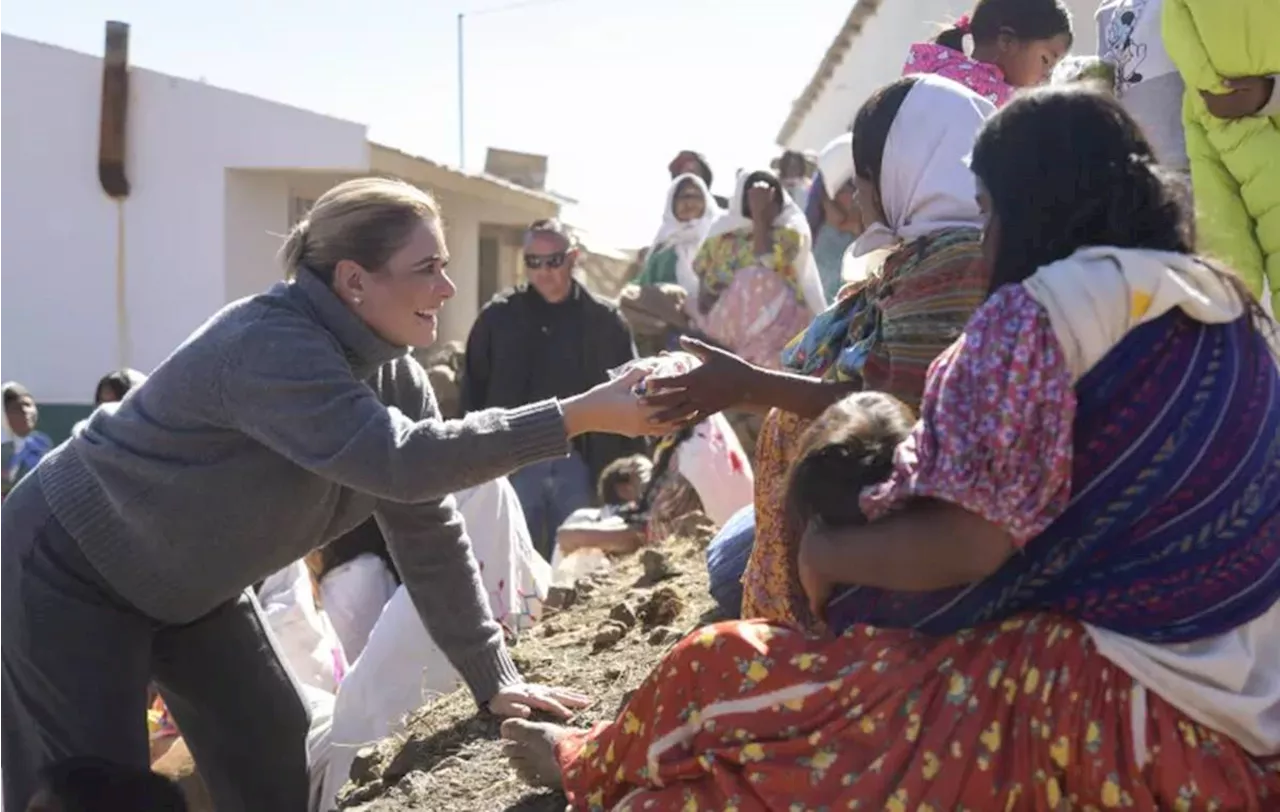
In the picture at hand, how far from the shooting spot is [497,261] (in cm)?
1858

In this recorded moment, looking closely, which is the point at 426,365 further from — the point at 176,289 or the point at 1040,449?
the point at 1040,449

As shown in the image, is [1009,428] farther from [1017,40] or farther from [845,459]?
[1017,40]

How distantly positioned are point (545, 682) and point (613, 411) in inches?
51.2

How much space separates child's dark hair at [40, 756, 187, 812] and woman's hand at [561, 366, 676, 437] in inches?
46.8

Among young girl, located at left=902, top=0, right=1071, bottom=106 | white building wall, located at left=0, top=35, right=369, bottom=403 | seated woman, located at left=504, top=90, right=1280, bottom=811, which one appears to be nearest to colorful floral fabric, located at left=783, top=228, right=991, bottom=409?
seated woman, located at left=504, top=90, right=1280, bottom=811

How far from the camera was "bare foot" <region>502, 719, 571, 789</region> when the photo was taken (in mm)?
3283

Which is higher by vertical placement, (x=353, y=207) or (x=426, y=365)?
(x=353, y=207)

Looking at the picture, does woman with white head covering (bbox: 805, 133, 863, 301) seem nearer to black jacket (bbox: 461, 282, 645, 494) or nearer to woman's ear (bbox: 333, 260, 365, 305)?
black jacket (bbox: 461, 282, 645, 494)

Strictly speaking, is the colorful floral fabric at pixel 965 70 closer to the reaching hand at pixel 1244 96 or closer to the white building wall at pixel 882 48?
the reaching hand at pixel 1244 96

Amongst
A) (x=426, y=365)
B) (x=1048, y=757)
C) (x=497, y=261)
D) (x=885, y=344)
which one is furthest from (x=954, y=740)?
(x=497, y=261)

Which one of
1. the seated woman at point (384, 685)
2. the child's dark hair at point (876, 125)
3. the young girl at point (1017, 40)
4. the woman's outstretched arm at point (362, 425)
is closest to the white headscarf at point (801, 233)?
the seated woman at point (384, 685)

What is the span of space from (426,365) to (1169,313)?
469 inches

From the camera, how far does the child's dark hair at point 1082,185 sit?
96.1 inches

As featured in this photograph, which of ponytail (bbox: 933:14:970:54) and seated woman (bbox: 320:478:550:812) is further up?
ponytail (bbox: 933:14:970:54)
